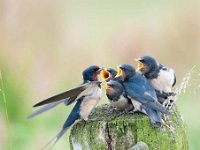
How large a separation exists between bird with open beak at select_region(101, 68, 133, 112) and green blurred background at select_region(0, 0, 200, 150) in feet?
4.51

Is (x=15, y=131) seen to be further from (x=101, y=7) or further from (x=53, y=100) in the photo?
(x=101, y=7)

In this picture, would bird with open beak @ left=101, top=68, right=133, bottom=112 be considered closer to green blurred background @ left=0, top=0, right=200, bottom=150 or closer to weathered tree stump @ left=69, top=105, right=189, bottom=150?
weathered tree stump @ left=69, top=105, right=189, bottom=150

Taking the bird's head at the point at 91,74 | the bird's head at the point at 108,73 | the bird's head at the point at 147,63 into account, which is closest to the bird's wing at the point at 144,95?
the bird's head at the point at 108,73

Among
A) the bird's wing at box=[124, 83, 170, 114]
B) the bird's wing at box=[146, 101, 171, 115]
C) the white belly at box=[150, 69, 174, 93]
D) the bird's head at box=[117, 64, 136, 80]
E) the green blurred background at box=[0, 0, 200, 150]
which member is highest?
the bird's head at box=[117, 64, 136, 80]

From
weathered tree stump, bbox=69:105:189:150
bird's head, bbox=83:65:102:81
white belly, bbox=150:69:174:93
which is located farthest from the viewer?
bird's head, bbox=83:65:102:81

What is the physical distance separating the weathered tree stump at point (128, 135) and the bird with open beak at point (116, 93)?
17 cm

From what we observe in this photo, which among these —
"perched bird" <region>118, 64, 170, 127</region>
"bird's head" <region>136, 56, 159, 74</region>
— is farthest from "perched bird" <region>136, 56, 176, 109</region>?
"perched bird" <region>118, 64, 170, 127</region>

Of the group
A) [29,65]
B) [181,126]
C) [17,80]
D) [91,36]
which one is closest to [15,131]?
[17,80]

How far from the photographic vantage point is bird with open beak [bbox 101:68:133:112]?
3.29 metres

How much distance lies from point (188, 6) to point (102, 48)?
1.07m

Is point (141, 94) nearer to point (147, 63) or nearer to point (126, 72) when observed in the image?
point (126, 72)

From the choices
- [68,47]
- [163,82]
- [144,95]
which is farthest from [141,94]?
[68,47]

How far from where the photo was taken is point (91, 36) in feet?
27.4

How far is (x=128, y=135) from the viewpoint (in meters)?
3.03
